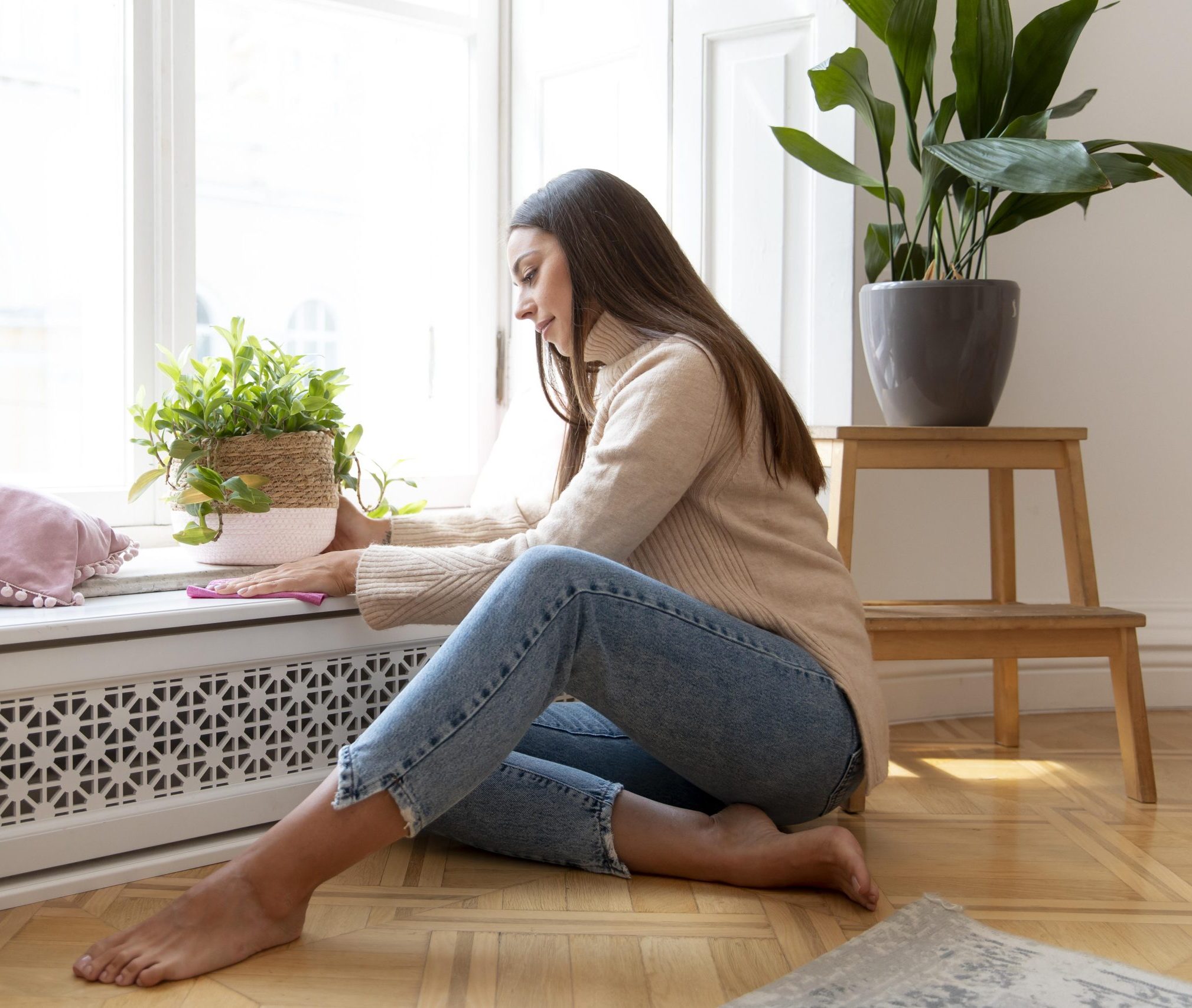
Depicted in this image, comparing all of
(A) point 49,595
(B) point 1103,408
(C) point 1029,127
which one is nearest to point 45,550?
(A) point 49,595

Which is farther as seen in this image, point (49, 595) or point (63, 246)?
point (63, 246)

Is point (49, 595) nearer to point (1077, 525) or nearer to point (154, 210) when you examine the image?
point (154, 210)

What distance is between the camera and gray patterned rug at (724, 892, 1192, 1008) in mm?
1058

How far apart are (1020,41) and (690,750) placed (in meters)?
1.24

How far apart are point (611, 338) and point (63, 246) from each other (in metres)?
1.19

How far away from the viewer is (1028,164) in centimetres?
158

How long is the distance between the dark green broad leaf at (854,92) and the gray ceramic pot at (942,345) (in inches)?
8.7

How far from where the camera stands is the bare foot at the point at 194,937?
42.8 inches

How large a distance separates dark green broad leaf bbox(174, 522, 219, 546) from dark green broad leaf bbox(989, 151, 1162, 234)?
128 centimetres

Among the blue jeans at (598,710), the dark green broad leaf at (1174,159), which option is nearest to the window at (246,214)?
the blue jeans at (598,710)

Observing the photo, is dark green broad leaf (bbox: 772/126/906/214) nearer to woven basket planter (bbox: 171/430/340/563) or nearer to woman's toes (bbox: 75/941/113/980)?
woven basket planter (bbox: 171/430/340/563)

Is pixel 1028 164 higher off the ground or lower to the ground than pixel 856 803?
higher

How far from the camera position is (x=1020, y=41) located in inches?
70.0

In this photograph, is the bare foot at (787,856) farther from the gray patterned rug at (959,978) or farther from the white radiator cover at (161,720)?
the white radiator cover at (161,720)
